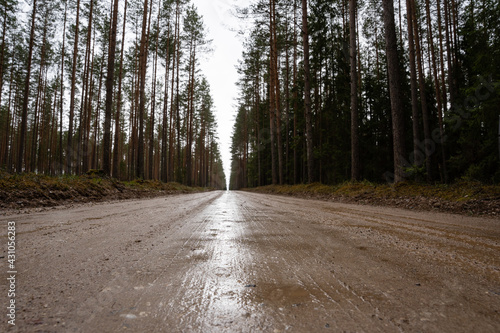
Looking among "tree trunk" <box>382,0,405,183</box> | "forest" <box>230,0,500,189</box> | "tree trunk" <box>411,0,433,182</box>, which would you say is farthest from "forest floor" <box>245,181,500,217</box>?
"tree trunk" <box>411,0,433,182</box>

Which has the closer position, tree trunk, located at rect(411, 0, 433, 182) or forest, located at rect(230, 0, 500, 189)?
forest, located at rect(230, 0, 500, 189)

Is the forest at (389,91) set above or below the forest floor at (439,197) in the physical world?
above

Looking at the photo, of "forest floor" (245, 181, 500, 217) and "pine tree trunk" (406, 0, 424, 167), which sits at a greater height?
"pine tree trunk" (406, 0, 424, 167)

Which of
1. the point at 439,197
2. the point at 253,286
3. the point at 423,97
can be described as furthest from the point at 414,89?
the point at 253,286

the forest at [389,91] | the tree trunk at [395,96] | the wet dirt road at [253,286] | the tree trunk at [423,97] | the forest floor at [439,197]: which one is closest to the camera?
the wet dirt road at [253,286]

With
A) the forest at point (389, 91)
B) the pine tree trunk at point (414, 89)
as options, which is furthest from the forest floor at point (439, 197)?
the pine tree trunk at point (414, 89)

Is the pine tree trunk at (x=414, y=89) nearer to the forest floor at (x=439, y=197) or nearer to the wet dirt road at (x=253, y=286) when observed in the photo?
the forest floor at (x=439, y=197)

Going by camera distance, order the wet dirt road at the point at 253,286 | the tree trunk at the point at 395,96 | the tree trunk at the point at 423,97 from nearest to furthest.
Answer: the wet dirt road at the point at 253,286 < the tree trunk at the point at 395,96 < the tree trunk at the point at 423,97

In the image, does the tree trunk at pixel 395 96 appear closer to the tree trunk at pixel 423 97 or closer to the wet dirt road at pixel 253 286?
the tree trunk at pixel 423 97

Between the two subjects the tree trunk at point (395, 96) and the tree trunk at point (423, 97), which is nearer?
the tree trunk at point (395, 96)

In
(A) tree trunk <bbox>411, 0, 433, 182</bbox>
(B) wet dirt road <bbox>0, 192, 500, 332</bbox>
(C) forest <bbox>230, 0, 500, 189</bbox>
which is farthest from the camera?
Answer: (A) tree trunk <bbox>411, 0, 433, 182</bbox>

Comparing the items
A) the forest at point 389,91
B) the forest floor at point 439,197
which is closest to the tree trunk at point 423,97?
the forest at point 389,91

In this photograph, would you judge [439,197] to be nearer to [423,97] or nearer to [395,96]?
[395,96]

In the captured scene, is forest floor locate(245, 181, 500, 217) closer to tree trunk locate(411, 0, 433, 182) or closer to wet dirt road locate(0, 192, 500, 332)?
wet dirt road locate(0, 192, 500, 332)
